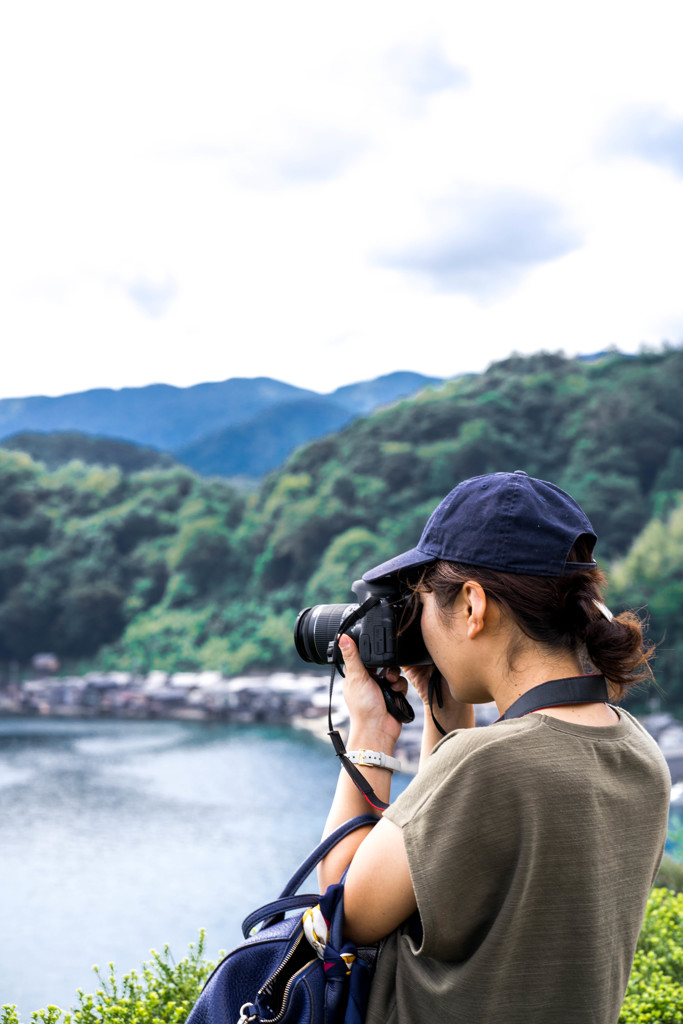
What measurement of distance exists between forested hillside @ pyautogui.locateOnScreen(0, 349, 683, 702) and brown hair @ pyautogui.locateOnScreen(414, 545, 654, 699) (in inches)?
756

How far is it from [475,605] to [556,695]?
0.09 meters

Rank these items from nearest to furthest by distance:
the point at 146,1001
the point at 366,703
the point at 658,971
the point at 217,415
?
the point at 366,703 → the point at 146,1001 → the point at 658,971 → the point at 217,415

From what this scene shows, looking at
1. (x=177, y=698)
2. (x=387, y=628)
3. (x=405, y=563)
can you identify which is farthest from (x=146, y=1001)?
(x=177, y=698)

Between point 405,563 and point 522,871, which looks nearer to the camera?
point 522,871

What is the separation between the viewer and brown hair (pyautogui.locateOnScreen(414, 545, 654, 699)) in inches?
28.0

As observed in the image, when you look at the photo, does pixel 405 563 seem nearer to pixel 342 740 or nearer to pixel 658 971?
pixel 342 740

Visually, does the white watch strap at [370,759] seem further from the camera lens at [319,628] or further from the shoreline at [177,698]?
the shoreline at [177,698]

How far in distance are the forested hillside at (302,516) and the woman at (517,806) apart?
63.0 feet

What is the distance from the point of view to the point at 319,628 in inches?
39.4

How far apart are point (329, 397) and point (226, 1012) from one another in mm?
38096

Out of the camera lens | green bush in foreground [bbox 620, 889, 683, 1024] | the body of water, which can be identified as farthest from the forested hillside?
the camera lens

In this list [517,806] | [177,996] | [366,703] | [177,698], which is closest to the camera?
[517,806]

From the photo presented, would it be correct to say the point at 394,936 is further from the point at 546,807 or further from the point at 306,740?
the point at 306,740

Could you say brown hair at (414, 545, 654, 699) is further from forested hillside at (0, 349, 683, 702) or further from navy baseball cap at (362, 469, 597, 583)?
forested hillside at (0, 349, 683, 702)
